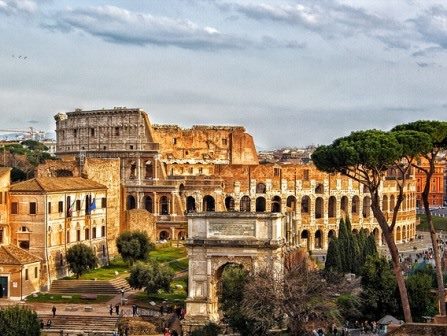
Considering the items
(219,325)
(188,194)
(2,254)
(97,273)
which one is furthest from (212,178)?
(219,325)

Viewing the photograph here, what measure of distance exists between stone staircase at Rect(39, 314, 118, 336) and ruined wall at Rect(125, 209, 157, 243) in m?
24.4

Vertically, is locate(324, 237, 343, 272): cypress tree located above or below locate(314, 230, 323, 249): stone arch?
above

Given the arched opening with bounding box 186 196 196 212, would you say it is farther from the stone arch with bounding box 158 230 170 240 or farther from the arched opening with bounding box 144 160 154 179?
the stone arch with bounding box 158 230 170 240

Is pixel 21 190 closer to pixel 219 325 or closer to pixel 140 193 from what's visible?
pixel 219 325

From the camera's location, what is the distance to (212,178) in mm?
104375

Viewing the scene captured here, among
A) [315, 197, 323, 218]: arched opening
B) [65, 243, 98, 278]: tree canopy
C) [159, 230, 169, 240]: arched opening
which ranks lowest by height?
[159, 230, 169, 240]: arched opening

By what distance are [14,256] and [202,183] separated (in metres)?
47.6

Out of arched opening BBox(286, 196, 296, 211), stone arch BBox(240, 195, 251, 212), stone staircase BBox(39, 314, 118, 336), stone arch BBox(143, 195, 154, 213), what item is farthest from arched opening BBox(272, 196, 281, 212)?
stone staircase BBox(39, 314, 118, 336)

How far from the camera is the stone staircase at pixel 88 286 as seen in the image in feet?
187

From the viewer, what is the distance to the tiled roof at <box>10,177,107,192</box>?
58.7 meters

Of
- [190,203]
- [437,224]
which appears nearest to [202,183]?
[190,203]

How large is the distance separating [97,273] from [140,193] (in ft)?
129

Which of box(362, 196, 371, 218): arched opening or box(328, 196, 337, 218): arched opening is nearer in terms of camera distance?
box(328, 196, 337, 218): arched opening

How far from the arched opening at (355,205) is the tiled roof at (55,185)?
4704cm
